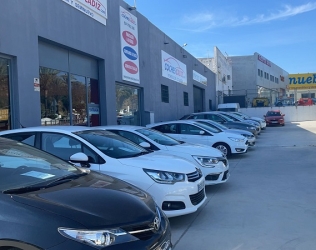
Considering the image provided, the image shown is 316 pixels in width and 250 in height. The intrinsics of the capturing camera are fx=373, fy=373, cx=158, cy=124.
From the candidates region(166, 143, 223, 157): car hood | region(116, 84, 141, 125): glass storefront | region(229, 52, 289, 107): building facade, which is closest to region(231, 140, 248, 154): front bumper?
region(166, 143, 223, 157): car hood

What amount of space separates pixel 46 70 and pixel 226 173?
695 cm

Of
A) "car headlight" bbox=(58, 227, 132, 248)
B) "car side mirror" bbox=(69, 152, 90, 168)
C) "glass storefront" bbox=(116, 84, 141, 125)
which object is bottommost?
"car headlight" bbox=(58, 227, 132, 248)

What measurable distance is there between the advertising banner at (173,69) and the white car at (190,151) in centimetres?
1417

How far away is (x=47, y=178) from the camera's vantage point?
3752mm

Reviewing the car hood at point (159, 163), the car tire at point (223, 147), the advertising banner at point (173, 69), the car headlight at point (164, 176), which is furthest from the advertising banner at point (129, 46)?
the car headlight at point (164, 176)

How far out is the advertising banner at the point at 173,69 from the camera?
76.3ft

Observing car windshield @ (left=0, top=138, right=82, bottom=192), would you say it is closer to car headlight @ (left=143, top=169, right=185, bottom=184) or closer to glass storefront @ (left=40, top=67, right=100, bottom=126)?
car headlight @ (left=143, top=169, right=185, bottom=184)

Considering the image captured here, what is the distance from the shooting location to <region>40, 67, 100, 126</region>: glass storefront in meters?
11.9

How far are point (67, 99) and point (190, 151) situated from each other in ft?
21.4

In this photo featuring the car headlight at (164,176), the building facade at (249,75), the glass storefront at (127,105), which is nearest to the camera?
the car headlight at (164,176)

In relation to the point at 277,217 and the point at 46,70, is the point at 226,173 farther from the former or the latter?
the point at 46,70

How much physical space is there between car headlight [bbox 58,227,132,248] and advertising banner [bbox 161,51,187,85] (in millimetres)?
20260

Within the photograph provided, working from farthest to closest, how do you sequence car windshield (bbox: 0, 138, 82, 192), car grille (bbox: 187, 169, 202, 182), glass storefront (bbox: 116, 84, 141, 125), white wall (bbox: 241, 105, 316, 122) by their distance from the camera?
white wall (bbox: 241, 105, 316, 122) < glass storefront (bbox: 116, 84, 141, 125) < car grille (bbox: 187, 169, 202, 182) < car windshield (bbox: 0, 138, 82, 192)

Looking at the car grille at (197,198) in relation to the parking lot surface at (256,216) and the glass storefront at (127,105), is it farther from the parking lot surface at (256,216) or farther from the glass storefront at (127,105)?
the glass storefront at (127,105)
